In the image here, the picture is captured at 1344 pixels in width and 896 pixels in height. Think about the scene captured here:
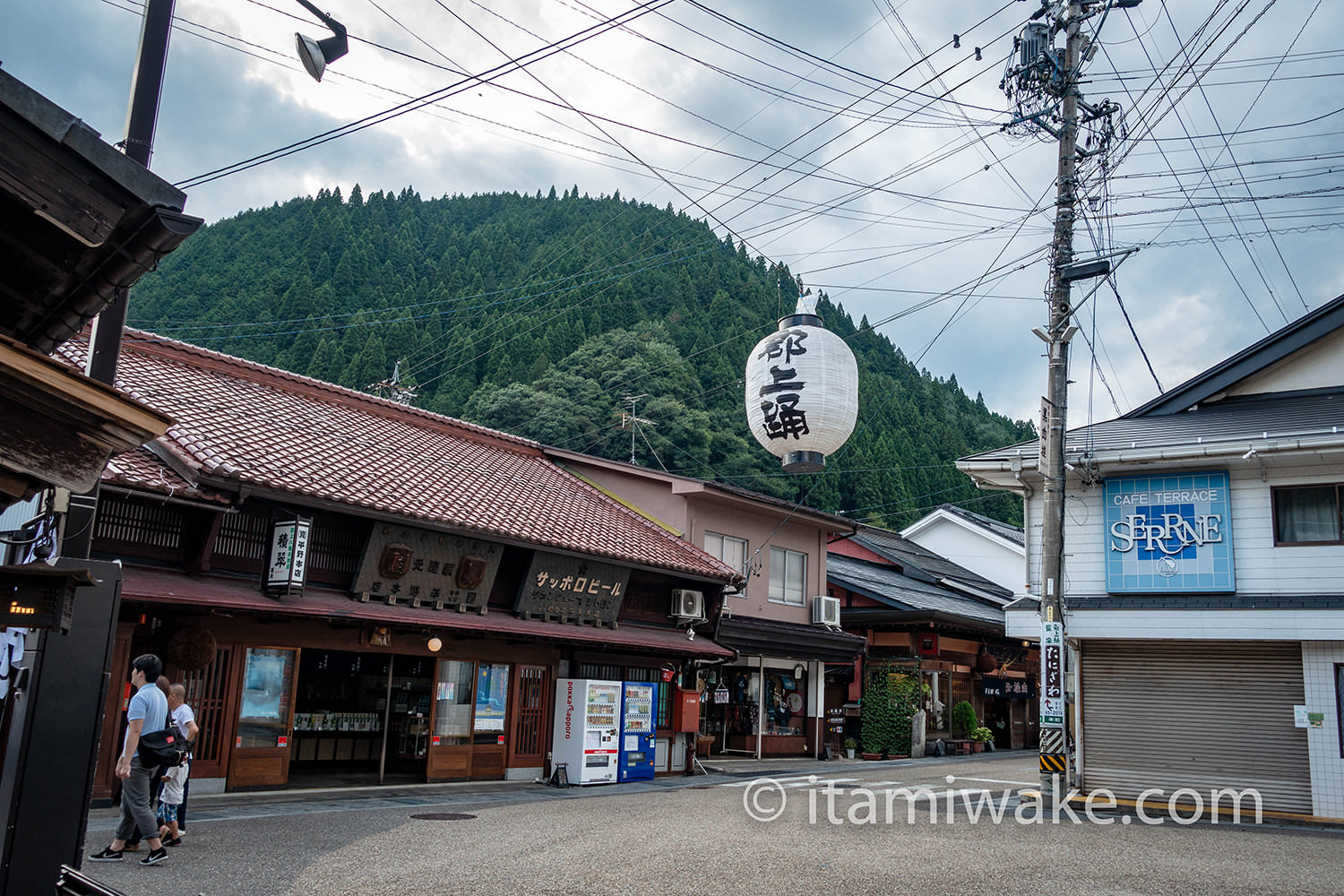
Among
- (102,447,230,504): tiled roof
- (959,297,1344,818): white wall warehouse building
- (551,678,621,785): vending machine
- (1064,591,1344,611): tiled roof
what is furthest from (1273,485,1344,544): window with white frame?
(102,447,230,504): tiled roof

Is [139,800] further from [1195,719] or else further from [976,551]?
[976,551]

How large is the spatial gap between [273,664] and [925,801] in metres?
10.6

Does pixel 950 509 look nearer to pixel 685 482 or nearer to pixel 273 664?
pixel 685 482

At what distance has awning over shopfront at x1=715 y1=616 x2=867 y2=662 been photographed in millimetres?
21609

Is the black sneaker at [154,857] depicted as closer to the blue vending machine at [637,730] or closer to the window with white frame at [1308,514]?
the blue vending machine at [637,730]

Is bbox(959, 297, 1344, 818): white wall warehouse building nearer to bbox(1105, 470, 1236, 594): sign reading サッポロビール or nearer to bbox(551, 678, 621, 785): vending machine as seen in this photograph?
bbox(1105, 470, 1236, 594): sign reading サッポロビール

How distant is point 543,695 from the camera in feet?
56.6

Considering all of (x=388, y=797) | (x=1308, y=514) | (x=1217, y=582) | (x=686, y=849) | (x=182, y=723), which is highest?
(x=1308, y=514)

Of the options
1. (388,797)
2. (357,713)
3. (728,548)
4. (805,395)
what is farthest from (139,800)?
(728,548)

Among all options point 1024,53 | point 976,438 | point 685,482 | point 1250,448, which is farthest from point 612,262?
point 1250,448

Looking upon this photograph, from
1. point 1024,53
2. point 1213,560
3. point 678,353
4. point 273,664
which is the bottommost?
point 273,664

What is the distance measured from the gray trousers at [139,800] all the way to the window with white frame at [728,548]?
15100mm

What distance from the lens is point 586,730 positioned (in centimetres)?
1689

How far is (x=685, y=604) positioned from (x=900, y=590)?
11.6 metres
